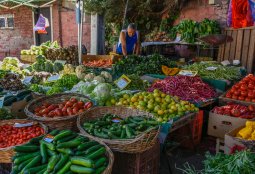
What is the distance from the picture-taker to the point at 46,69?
262 inches

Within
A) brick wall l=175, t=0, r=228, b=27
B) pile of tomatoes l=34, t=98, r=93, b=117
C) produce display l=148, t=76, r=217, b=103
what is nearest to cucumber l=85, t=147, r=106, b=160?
pile of tomatoes l=34, t=98, r=93, b=117

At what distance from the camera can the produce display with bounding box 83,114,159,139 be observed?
2510 mm

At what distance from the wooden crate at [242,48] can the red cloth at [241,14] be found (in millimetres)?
191

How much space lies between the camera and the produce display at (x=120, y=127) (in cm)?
251

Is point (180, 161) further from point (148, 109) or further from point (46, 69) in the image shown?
point (46, 69)

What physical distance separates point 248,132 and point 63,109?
2.19 metres

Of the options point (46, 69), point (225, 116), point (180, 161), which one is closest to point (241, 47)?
point (225, 116)

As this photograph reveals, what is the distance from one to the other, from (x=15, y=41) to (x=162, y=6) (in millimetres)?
9632

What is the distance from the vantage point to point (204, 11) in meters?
8.40

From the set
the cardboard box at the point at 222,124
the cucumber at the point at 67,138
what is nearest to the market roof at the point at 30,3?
the cardboard box at the point at 222,124

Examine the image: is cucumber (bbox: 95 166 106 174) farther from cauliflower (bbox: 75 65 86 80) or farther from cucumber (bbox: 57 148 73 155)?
cauliflower (bbox: 75 65 86 80)

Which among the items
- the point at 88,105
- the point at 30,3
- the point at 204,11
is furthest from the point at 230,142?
the point at 30,3

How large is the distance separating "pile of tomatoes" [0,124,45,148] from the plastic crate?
0.86 metres

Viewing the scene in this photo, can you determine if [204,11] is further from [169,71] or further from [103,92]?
[103,92]
